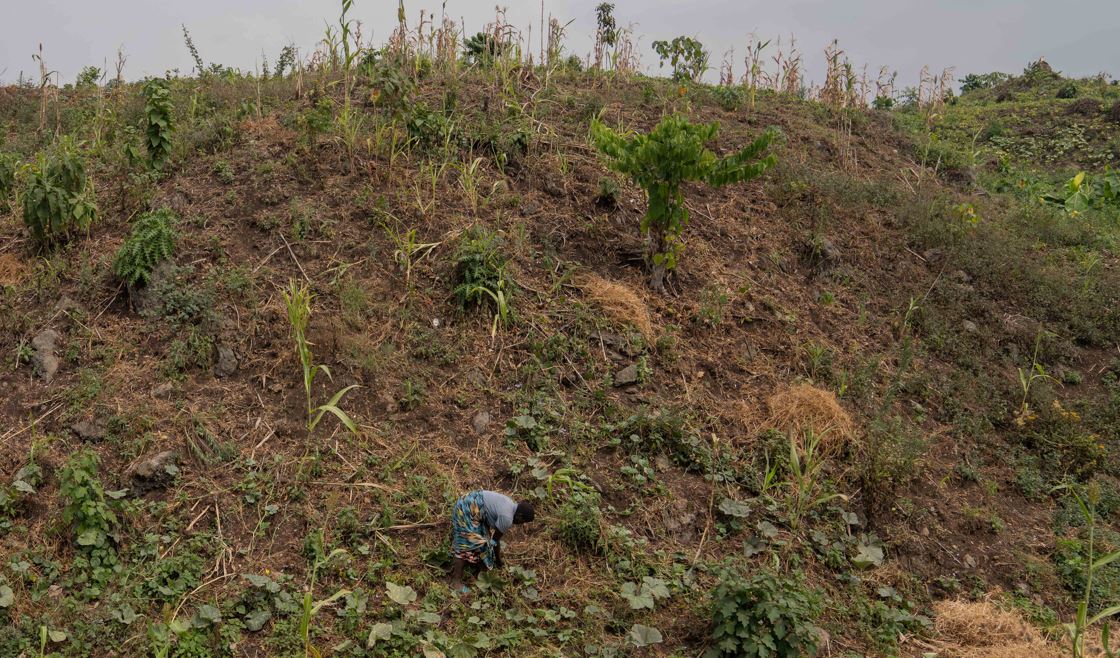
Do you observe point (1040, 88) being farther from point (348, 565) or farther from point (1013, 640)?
point (348, 565)

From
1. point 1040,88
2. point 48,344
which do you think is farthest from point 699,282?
point 1040,88

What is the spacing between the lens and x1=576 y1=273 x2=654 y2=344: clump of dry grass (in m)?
6.95

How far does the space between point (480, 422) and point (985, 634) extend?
3506 millimetres

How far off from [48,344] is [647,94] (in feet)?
23.1

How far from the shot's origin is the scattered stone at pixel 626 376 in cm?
654

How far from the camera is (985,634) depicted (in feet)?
17.1

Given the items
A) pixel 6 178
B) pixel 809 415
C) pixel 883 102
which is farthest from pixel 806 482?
pixel 883 102

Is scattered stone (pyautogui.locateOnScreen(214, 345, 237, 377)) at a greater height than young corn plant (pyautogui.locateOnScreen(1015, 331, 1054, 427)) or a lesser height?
greater

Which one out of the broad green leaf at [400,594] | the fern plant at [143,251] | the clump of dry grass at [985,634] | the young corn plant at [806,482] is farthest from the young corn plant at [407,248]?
the clump of dry grass at [985,634]

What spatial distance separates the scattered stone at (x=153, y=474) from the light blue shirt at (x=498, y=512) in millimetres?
2049

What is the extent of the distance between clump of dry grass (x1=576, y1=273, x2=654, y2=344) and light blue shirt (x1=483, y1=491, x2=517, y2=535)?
7.74 ft

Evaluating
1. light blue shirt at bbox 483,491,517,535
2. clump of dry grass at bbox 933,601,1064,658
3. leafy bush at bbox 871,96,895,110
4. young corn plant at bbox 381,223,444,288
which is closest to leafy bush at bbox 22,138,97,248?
young corn plant at bbox 381,223,444,288

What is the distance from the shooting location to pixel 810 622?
15.5 feet

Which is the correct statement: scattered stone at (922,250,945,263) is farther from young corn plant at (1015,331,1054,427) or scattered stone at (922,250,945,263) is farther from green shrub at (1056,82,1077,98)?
green shrub at (1056,82,1077,98)
